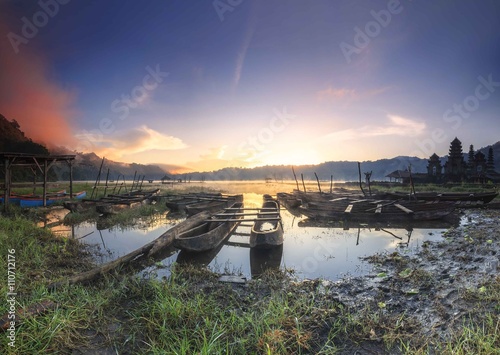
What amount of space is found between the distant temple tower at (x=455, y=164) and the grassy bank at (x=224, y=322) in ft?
176

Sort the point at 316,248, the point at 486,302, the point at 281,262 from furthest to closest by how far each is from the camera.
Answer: the point at 316,248 < the point at 281,262 < the point at 486,302

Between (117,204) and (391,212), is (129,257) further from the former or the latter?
(391,212)

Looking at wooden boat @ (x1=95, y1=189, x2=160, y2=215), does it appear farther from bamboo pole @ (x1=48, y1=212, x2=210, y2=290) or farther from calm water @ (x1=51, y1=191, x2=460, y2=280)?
bamboo pole @ (x1=48, y1=212, x2=210, y2=290)

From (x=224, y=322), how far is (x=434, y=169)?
204 ft

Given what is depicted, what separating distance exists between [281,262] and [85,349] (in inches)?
210

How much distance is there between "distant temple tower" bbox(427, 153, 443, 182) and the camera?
152 feet

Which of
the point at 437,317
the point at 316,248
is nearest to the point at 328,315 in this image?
the point at 437,317

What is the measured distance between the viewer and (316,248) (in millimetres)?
8703

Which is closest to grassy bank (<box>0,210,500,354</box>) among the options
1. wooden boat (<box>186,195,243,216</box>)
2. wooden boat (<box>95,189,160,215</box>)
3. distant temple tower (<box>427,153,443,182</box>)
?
wooden boat (<box>186,195,243,216</box>)

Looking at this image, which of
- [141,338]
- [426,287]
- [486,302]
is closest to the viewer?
[141,338]

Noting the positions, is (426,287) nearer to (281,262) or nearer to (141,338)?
(281,262)

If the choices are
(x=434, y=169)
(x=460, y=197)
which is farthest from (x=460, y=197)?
(x=434, y=169)

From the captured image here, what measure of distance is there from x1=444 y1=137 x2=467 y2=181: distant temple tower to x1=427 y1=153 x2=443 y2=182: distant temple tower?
1272 millimetres

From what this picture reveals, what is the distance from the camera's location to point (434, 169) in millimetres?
49812
